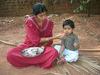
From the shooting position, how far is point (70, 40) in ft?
15.6

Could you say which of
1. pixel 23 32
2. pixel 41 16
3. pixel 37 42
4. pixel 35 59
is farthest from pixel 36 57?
pixel 23 32

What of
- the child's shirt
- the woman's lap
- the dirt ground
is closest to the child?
the child's shirt

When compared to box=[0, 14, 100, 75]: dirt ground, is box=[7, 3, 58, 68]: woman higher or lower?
higher

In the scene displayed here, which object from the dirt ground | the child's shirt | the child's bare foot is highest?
the child's shirt

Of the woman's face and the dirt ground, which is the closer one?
the woman's face

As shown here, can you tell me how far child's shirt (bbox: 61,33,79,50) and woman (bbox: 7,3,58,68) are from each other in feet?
0.79

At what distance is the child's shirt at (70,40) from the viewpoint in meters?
4.75

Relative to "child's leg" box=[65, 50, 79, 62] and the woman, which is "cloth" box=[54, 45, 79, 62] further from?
the woman

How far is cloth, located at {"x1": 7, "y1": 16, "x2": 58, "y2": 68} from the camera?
4.74m

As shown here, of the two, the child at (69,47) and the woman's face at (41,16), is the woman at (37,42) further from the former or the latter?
the child at (69,47)

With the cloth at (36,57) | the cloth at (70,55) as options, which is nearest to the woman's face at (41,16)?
the cloth at (36,57)

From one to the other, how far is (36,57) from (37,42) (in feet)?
0.74

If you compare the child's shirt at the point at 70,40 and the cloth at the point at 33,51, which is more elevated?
the child's shirt at the point at 70,40

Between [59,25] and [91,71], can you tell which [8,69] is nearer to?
[91,71]
